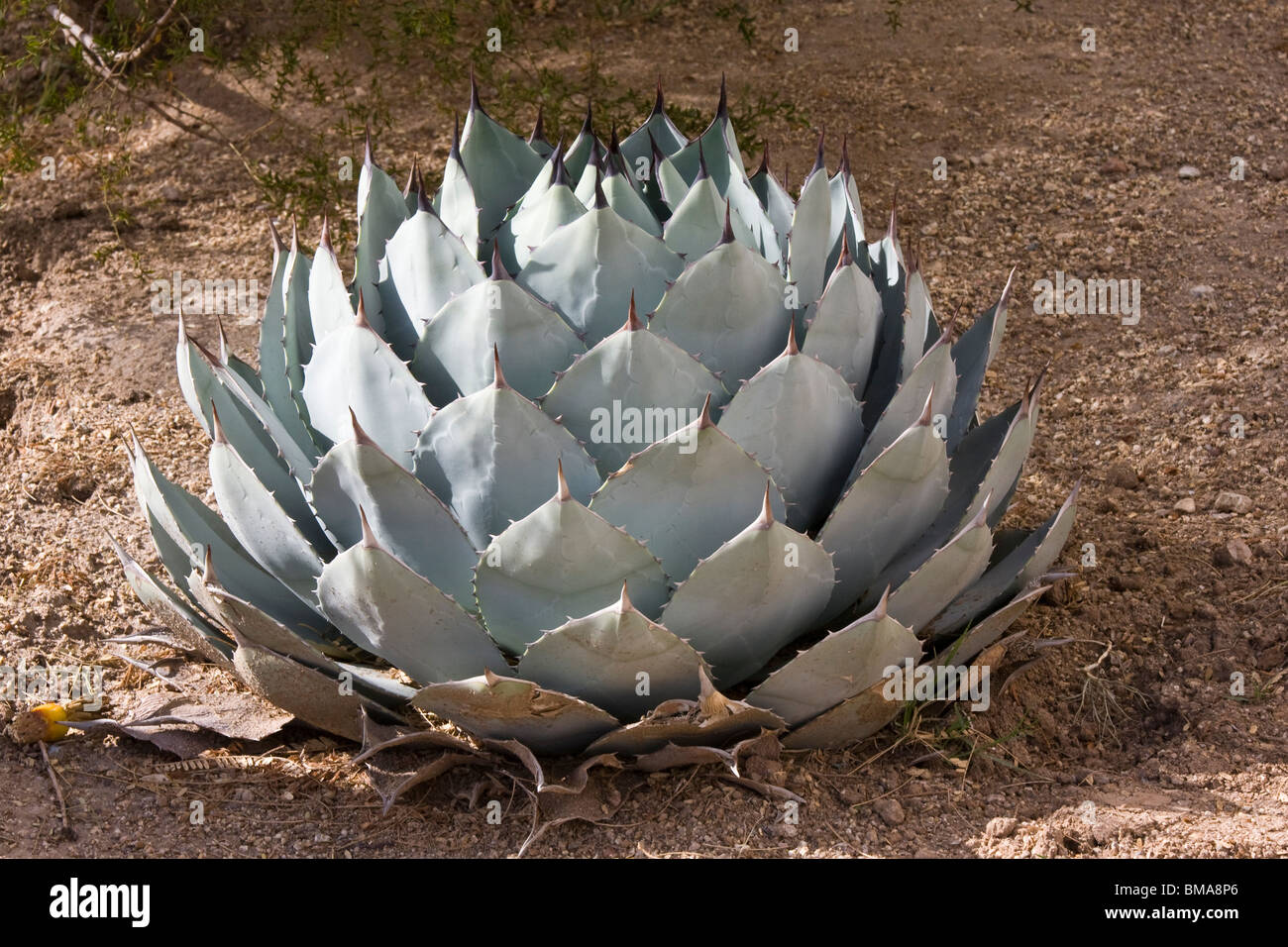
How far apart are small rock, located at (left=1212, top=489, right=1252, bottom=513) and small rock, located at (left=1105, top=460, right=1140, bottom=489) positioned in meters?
0.18

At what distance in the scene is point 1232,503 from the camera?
113 inches

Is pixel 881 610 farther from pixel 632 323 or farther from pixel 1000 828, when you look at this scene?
pixel 632 323

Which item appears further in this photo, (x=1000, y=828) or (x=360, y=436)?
(x=1000, y=828)

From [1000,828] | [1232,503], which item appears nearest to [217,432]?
[1000,828]

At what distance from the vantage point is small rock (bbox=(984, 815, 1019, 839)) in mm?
2020

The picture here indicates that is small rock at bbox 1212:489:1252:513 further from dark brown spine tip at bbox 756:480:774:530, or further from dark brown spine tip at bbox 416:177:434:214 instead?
dark brown spine tip at bbox 416:177:434:214

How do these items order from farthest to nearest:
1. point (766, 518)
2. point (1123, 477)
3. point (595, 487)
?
point (1123, 477)
point (595, 487)
point (766, 518)

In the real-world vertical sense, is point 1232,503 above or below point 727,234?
below

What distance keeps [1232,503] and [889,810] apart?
1.28 metres

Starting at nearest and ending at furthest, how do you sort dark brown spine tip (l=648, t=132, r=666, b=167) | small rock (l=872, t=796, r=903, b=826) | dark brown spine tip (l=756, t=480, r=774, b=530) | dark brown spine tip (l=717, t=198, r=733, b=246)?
dark brown spine tip (l=756, t=480, r=774, b=530) < dark brown spine tip (l=717, t=198, r=733, b=246) < small rock (l=872, t=796, r=903, b=826) < dark brown spine tip (l=648, t=132, r=666, b=167)

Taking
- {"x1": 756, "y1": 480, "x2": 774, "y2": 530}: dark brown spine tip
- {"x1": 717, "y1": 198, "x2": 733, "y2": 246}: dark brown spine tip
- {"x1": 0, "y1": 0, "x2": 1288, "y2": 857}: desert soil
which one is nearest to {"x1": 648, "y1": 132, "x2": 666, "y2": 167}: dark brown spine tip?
{"x1": 717, "y1": 198, "x2": 733, "y2": 246}: dark brown spine tip

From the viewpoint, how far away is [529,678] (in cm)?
197

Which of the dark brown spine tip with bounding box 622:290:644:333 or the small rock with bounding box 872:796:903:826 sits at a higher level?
the dark brown spine tip with bounding box 622:290:644:333

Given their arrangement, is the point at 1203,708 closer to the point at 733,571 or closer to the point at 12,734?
the point at 733,571
